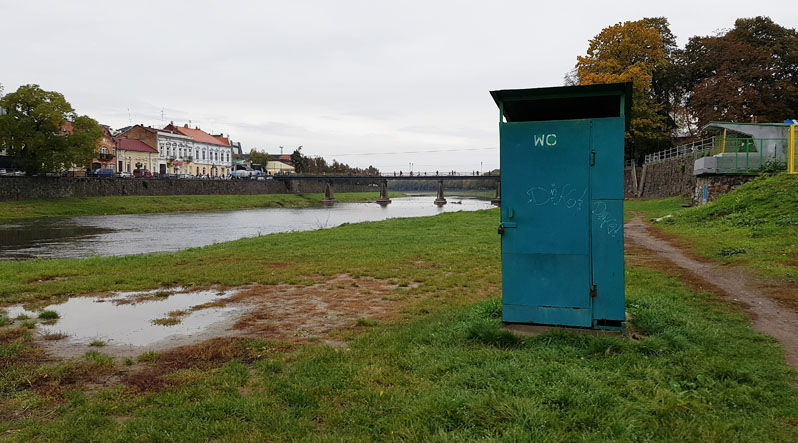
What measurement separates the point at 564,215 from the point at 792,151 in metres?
21.9

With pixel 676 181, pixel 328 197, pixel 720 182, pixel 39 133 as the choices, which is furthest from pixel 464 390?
pixel 328 197

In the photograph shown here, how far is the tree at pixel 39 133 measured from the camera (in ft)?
177

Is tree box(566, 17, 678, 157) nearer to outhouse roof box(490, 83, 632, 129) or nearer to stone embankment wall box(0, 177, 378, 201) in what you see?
outhouse roof box(490, 83, 632, 129)

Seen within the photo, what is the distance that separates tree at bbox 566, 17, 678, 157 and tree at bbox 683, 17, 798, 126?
339 centimetres

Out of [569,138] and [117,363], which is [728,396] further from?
[117,363]

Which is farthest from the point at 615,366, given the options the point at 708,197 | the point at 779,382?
the point at 708,197

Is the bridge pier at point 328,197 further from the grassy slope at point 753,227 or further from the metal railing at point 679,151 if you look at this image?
the grassy slope at point 753,227

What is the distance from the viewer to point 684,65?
2042 inches

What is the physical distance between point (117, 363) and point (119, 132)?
356 ft

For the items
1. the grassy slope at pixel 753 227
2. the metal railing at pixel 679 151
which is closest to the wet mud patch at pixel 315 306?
the grassy slope at pixel 753 227

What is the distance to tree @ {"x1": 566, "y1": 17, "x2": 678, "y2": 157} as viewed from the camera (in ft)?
154

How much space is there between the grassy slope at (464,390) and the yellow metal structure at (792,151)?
18908mm

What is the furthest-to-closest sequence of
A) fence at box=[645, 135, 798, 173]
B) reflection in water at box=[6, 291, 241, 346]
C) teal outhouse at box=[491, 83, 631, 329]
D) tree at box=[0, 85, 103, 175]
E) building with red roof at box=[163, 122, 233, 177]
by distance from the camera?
building with red roof at box=[163, 122, 233, 177] < tree at box=[0, 85, 103, 175] < fence at box=[645, 135, 798, 173] < reflection in water at box=[6, 291, 241, 346] < teal outhouse at box=[491, 83, 631, 329]

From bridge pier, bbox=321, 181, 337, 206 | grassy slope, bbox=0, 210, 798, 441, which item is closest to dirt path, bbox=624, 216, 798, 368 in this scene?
grassy slope, bbox=0, 210, 798, 441
